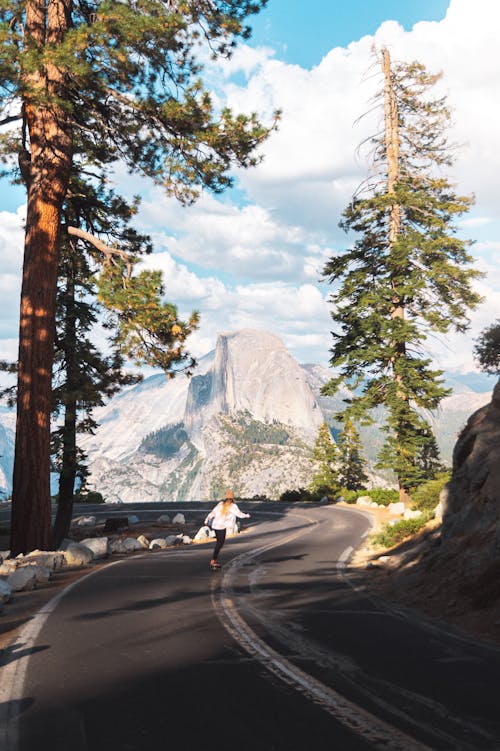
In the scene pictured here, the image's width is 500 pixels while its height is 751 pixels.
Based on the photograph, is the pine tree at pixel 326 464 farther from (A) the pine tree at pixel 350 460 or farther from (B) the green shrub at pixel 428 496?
(B) the green shrub at pixel 428 496

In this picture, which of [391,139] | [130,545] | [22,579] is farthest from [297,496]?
[22,579]

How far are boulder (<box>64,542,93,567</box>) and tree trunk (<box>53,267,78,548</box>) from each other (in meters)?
8.46

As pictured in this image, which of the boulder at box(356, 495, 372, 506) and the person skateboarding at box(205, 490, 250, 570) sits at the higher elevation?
the person skateboarding at box(205, 490, 250, 570)

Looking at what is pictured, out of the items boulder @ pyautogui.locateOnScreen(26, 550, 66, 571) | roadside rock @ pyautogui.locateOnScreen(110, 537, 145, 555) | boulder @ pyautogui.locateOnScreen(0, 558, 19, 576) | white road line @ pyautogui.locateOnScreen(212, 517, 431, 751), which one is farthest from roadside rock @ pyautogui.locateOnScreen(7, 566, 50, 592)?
roadside rock @ pyautogui.locateOnScreen(110, 537, 145, 555)

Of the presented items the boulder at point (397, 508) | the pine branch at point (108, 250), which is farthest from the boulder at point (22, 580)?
the boulder at point (397, 508)

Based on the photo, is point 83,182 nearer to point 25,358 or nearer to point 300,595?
point 25,358

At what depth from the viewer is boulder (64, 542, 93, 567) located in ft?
45.1

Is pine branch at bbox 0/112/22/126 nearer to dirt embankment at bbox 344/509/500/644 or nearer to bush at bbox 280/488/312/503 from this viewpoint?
dirt embankment at bbox 344/509/500/644

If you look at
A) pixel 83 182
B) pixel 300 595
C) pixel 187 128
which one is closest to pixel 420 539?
pixel 300 595

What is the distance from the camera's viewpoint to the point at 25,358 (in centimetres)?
1401

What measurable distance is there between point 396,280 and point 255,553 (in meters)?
17.4

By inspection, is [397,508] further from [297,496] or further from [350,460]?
[350,460]

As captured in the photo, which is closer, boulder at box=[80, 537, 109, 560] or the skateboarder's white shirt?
the skateboarder's white shirt

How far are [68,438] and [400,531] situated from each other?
42.5 feet
